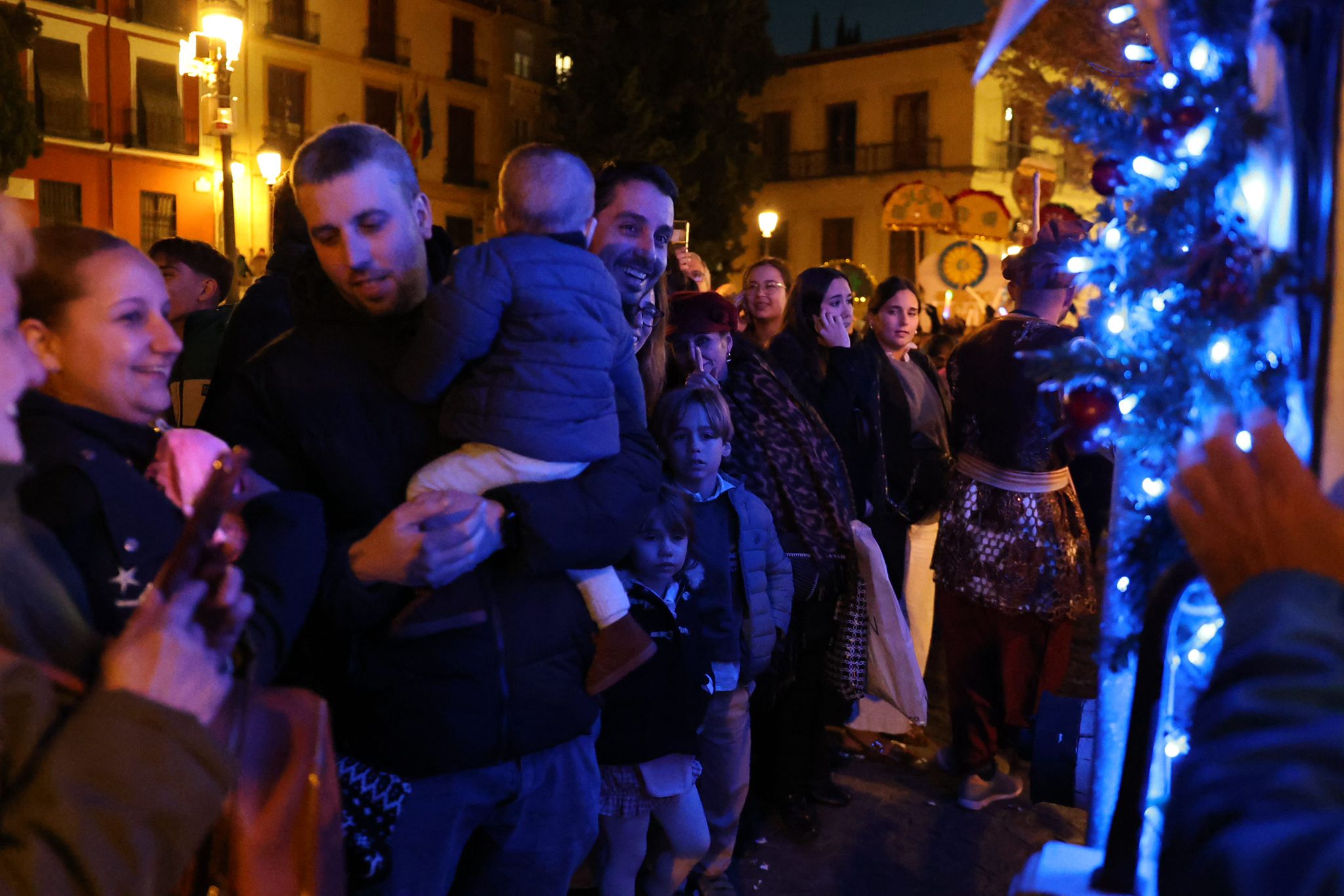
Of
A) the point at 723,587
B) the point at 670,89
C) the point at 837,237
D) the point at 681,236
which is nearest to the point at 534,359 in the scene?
the point at 723,587

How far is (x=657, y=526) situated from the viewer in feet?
10.0

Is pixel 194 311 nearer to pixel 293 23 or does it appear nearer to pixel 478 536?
pixel 478 536

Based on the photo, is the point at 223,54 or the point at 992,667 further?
the point at 223,54

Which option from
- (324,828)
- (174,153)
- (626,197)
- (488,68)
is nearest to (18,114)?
(174,153)

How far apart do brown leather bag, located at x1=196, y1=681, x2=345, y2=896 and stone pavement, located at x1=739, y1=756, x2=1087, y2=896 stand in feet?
8.68

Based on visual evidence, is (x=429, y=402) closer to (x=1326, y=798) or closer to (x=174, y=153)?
(x=1326, y=798)

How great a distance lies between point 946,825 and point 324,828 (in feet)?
11.1

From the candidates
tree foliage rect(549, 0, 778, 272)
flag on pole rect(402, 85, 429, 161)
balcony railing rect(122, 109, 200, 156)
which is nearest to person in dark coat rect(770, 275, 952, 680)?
flag on pole rect(402, 85, 429, 161)

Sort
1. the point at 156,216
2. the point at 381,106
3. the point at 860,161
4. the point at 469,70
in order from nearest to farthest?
the point at 156,216
the point at 381,106
the point at 469,70
the point at 860,161

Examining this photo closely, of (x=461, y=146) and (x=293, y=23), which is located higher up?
(x=293, y=23)

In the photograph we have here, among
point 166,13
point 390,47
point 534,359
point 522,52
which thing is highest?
point 522,52

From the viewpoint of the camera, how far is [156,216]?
83.5ft

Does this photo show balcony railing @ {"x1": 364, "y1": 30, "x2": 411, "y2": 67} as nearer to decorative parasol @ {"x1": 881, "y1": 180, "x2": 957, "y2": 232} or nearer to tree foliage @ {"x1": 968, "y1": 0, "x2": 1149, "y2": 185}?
tree foliage @ {"x1": 968, "y1": 0, "x2": 1149, "y2": 185}

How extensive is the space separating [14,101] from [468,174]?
45.8 ft
